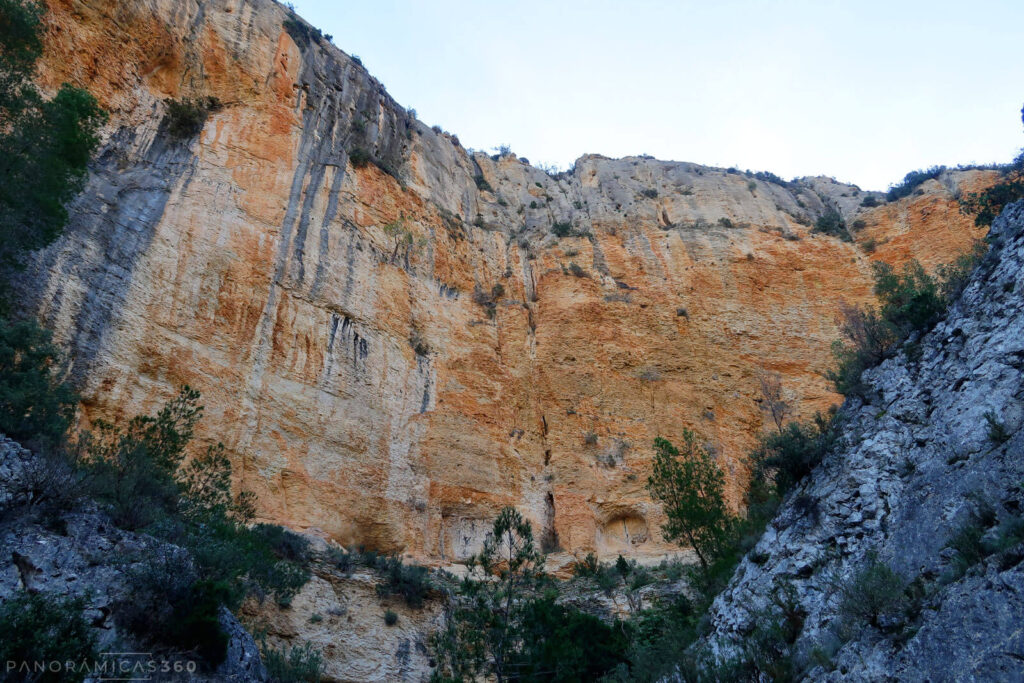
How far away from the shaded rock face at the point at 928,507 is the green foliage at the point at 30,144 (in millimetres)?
15907

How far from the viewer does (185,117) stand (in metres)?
21.5

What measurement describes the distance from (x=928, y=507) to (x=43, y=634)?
1116 centimetres

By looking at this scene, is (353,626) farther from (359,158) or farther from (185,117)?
(359,158)

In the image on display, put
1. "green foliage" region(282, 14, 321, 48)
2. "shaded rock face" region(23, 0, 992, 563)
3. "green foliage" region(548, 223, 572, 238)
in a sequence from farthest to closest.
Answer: "green foliage" region(548, 223, 572, 238), "green foliage" region(282, 14, 321, 48), "shaded rock face" region(23, 0, 992, 563)

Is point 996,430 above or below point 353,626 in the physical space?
above

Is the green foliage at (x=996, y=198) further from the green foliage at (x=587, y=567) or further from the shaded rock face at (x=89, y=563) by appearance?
the shaded rock face at (x=89, y=563)

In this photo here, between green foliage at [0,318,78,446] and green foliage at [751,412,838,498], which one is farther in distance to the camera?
green foliage at [751,412,838,498]

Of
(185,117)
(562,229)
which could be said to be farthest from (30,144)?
(562,229)

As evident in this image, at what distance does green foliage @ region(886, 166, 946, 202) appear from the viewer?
110 ft

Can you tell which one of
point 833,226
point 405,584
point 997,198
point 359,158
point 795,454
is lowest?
point 405,584

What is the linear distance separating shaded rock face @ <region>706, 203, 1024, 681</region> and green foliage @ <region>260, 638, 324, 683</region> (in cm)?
777

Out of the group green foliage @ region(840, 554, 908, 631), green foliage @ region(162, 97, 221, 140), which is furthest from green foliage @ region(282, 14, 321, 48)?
green foliage @ region(840, 554, 908, 631)

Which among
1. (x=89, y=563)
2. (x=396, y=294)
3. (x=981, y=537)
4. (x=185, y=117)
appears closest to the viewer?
(x=981, y=537)

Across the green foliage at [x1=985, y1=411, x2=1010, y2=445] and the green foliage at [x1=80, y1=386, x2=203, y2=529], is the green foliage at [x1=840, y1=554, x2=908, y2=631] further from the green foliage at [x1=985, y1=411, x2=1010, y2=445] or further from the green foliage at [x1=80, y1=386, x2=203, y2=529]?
the green foliage at [x1=80, y1=386, x2=203, y2=529]
